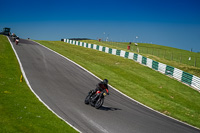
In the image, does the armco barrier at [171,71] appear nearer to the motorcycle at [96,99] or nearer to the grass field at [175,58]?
the grass field at [175,58]

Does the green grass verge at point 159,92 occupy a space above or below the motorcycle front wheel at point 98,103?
below

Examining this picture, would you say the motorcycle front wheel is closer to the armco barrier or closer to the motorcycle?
the motorcycle

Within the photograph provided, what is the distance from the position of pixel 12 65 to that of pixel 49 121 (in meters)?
14.5

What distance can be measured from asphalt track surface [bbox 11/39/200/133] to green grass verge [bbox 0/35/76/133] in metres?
0.71

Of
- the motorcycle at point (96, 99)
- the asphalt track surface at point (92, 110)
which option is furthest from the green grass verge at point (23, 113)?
the motorcycle at point (96, 99)

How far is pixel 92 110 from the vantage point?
43.8ft

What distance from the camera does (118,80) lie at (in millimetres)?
24031

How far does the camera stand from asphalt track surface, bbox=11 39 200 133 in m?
11.1

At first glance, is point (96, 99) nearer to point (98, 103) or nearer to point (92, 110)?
point (98, 103)

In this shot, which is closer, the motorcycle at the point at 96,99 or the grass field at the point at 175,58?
the motorcycle at the point at 96,99

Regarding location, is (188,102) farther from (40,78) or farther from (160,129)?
(40,78)

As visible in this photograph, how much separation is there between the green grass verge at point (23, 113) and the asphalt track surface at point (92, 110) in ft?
2.34

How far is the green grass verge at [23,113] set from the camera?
902 cm

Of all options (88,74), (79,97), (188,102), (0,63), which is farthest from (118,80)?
(0,63)
